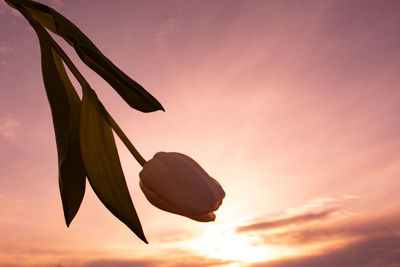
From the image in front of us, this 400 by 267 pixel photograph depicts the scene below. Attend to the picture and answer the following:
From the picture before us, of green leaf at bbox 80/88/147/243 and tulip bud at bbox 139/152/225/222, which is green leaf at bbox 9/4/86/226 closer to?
green leaf at bbox 80/88/147/243

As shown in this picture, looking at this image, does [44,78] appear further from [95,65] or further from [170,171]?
[170,171]

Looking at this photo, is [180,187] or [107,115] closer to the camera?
[180,187]

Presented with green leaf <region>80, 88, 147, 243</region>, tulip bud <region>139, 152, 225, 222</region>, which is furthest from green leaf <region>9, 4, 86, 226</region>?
tulip bud <region>139, 152, 225, 222</region>

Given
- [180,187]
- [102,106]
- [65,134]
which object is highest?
[102,106]

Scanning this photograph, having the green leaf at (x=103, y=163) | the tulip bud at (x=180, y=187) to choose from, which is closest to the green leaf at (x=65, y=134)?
the green leaf at (x=103, y=163)

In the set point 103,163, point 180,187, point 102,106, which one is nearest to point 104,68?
point 102,106

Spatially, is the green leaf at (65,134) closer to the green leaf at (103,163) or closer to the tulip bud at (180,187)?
the green leaf at (103,163)

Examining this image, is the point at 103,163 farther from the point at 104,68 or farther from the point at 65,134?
the point at 104,68

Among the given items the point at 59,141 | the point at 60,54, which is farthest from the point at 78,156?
the point at 60,54
